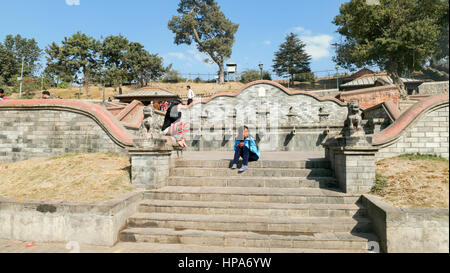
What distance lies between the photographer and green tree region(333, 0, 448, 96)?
2023cm

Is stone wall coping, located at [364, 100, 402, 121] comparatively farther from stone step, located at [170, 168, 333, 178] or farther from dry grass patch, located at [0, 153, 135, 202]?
dry grass patch, located at [0, 153, 135, 202]

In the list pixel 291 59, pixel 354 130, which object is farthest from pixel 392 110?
pixel 291 59

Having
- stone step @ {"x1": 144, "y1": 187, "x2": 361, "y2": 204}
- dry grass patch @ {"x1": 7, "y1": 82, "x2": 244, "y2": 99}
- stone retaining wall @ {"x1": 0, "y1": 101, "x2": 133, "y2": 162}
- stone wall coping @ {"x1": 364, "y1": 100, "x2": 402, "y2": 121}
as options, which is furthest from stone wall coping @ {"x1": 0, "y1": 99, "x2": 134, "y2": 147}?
dry grass patch @ {"x1": 7, "y1": 82, "x2": 244, "y2": 99}

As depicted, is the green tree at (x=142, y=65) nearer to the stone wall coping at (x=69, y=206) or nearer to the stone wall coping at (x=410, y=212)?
the stone wall coping at (x=69, y=206)

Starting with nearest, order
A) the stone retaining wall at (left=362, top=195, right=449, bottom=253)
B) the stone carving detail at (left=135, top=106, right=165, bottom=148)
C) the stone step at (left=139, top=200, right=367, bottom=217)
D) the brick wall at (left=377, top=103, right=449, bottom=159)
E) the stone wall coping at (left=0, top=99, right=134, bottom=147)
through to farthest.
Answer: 1. the stone retaining wall at (left=362, top=195, right=449, bottom=253)
2. the stone step at (left=139, top=200, right=367, bottom=217)
3. the stone carving detail at (left=135, top=106, right=165, bottom=148)
4. the brick wall at (left=377, top=103, right=449, bottom=159)
5. the stone wall coping at (left=0, top=99, right=134, bottom=147)

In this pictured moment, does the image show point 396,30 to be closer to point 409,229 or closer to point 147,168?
point 409,229

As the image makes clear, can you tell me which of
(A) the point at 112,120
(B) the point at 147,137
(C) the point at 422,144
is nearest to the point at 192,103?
(A) the point at 112,120

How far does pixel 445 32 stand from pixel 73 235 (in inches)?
258

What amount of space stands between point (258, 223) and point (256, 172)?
2049 mm

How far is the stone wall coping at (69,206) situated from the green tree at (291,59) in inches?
1864

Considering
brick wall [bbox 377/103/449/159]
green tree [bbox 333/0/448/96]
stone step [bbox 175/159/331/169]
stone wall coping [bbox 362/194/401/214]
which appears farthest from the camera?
green tree [bbox 333/0/448/96]

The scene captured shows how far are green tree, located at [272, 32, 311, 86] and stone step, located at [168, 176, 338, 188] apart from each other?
44.7 metres

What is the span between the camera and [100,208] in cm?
464

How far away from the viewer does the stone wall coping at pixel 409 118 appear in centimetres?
689
